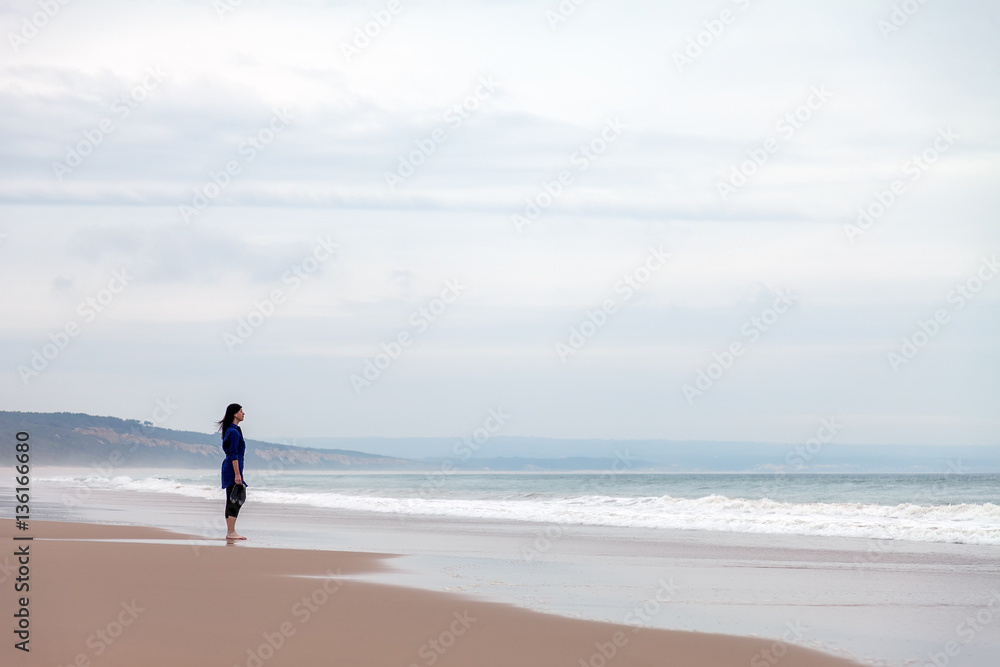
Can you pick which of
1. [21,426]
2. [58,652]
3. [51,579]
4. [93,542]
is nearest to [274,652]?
[58,652]

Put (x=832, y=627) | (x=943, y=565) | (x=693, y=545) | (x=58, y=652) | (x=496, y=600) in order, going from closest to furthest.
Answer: (x=58, y=652) → (x=832, y=627) → (x=496, y=600) → (x=943, y=565) → (x=693, y=545)

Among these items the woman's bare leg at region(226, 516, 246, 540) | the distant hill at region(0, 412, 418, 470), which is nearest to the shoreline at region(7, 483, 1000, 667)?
the woman's bare leg at region(226, 516, 246, 540)

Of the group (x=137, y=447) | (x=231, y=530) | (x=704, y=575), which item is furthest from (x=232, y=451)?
(x=137, y=447)

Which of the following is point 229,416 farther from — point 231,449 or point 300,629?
point 300,629

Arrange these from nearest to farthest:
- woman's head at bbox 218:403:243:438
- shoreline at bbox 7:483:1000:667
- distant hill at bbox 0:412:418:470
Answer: shoreline at bbox 7:483:1000:667 → woman's head at bbox 218:403:243:438 → distant hill at bbox 0:412:418:470

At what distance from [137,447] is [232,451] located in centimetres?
12265

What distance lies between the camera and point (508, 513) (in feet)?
75.9

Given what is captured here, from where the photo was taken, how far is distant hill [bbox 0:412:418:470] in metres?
114

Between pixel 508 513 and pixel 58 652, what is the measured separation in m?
17.9

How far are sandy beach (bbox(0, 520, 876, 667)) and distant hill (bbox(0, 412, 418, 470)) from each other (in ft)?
361

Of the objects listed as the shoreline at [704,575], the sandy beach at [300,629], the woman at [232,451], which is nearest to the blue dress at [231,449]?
the woman at [232,451]

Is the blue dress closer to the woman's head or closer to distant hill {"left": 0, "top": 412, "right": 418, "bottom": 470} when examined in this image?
the woman's head

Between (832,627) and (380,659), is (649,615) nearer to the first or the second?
(832,627)

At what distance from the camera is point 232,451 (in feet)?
42.4
